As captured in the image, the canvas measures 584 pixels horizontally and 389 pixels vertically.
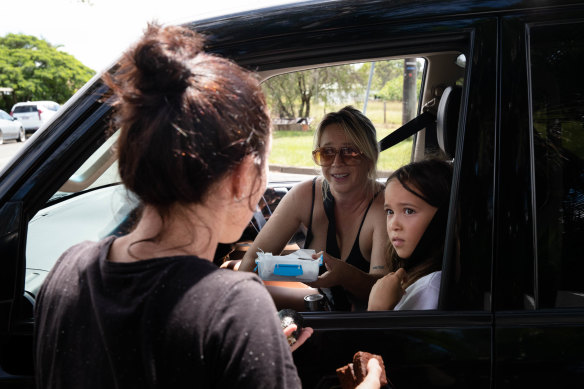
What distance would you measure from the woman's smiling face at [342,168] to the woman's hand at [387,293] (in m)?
0.91

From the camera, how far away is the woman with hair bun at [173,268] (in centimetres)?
73

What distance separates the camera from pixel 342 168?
2533mm

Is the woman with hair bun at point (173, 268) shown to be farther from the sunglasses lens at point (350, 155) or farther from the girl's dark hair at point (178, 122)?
the sunglasses lens at point (350, 155)

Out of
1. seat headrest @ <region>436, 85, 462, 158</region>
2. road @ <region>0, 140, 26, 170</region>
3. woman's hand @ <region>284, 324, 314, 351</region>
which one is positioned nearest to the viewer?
woman's hand @ <region>284, 324, 314, 351</region>

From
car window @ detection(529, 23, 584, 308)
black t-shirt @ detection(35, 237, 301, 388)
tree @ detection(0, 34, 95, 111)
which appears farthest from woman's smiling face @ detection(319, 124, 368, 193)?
tree @ detection(0, 34, 95, 111)

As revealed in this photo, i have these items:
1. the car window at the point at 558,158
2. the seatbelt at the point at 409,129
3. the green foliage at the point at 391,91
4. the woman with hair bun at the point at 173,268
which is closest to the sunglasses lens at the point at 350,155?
the seatbelt at the point at 409,129

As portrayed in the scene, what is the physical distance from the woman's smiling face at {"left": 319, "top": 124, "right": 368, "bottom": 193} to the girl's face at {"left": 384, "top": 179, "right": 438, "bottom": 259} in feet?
2.19

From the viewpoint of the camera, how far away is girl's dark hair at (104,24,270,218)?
0.76 meters

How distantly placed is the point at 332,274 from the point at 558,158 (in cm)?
103

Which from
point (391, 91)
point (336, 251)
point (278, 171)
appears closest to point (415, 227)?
point (336, 251)

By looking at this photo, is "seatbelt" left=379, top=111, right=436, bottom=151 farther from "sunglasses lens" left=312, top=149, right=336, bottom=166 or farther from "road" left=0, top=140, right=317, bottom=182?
"road" left=0, top=140, right=317, bottom=182

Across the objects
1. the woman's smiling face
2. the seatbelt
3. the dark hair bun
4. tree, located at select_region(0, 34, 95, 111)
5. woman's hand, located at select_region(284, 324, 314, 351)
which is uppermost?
tree, located at select_region(0, 34, 95, 111)

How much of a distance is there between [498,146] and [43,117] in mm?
26086

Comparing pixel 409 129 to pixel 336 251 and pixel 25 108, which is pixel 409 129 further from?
pixel 25 108
